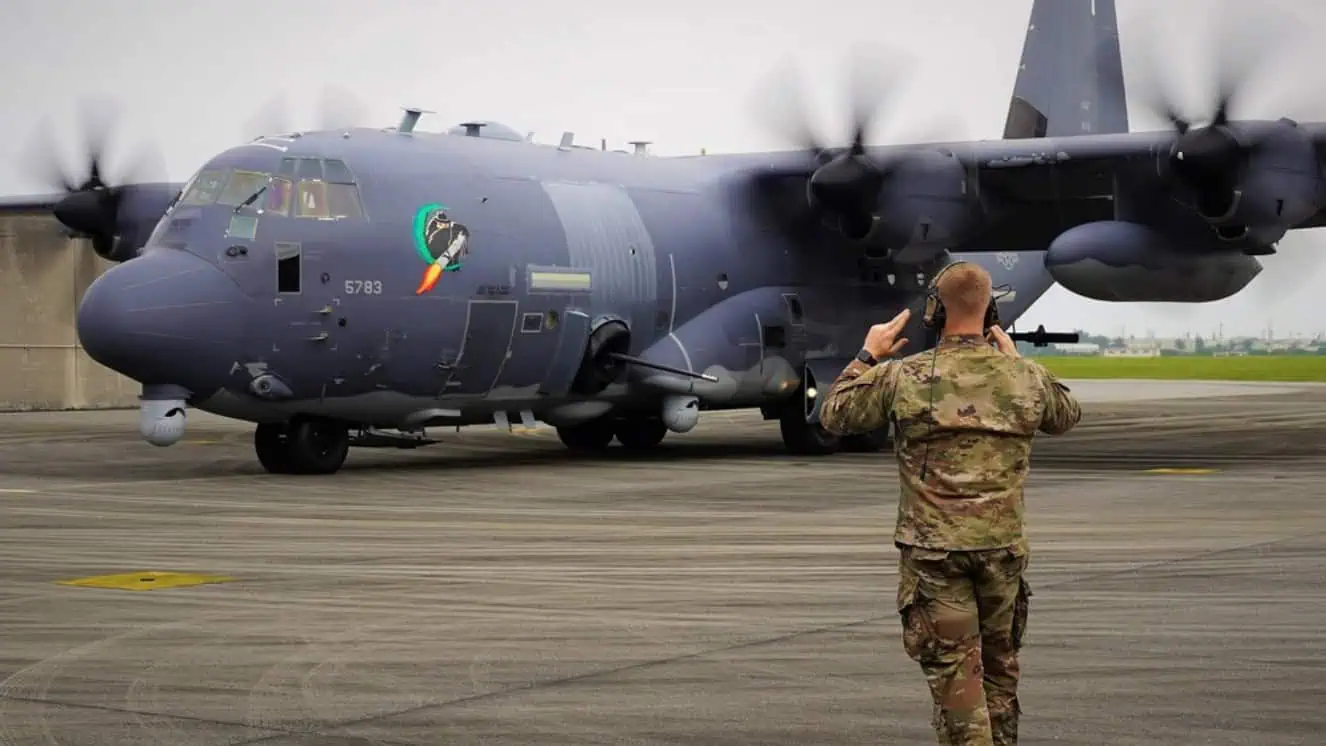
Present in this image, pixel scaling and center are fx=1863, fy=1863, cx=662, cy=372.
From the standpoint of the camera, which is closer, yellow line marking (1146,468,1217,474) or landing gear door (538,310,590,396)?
yellow line marking (1146,468,1217,474)

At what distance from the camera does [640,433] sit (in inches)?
1008

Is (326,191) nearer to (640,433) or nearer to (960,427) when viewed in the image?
(640,433)

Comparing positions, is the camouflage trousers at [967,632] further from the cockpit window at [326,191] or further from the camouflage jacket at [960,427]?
the cockpit window at [326,191]

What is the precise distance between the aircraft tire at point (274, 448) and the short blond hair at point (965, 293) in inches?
599

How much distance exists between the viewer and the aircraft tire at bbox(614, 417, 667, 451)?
25.3 m

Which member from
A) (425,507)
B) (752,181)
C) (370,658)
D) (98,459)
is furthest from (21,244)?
(370,658)

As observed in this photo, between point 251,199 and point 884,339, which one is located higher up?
point 884,339

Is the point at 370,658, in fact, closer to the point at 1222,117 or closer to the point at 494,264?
the point at 494,264

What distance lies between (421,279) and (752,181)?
6173mm

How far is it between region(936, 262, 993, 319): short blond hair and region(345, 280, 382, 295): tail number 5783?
14.0 m

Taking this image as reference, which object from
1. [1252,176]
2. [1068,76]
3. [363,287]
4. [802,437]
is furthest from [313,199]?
[1068,76]

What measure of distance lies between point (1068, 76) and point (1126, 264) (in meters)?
8.91

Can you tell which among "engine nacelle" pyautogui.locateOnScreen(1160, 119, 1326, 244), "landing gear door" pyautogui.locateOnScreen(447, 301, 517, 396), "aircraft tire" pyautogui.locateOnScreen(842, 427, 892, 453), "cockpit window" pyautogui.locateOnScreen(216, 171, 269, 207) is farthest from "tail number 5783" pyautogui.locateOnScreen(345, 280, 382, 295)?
"engine nacelle" pyautogui.locateOnScreen(1160, 119, 1326, 244)

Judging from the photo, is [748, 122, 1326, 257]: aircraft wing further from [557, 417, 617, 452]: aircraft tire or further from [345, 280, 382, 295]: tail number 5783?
[345, 280, 382, 295]: tail number 5783
